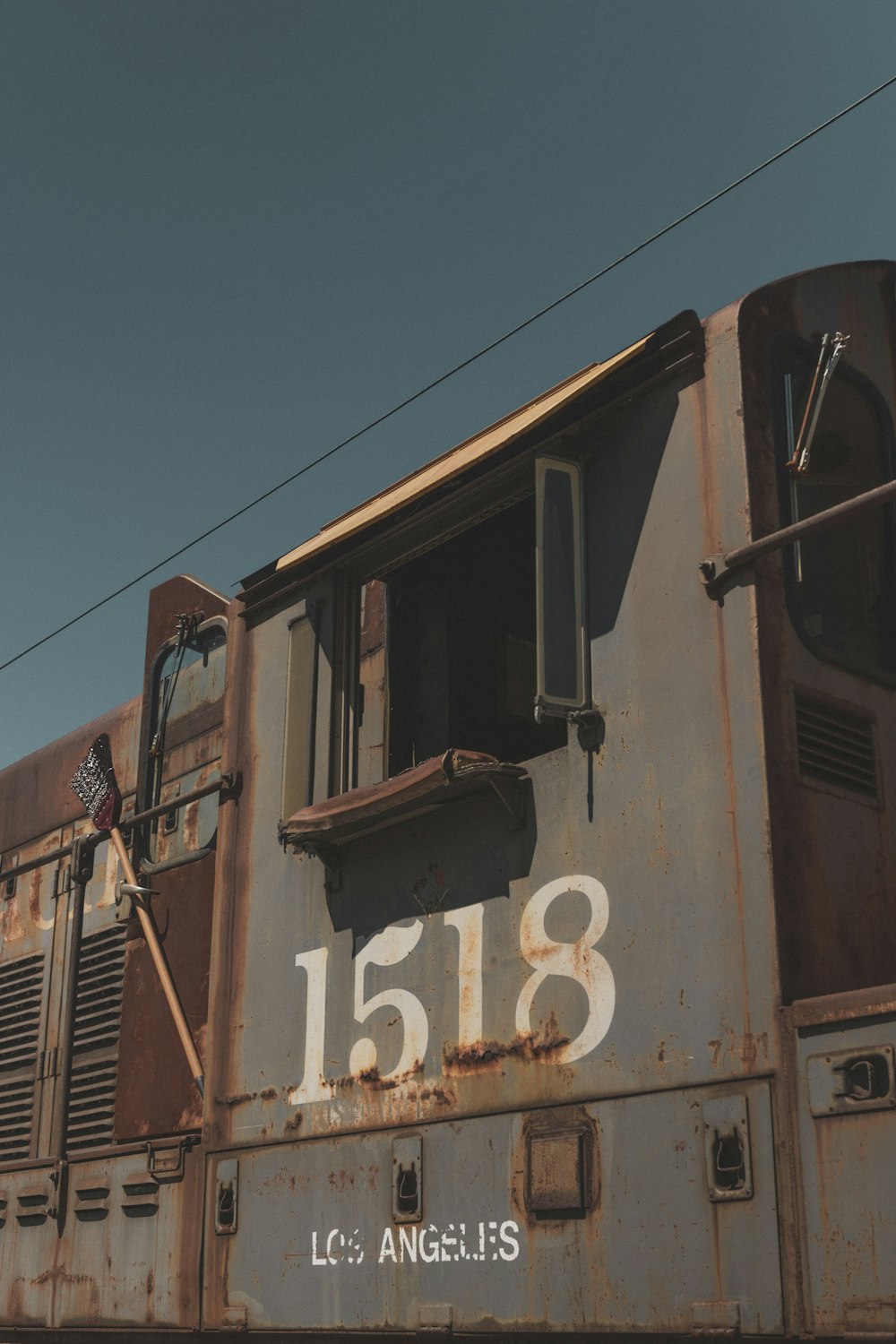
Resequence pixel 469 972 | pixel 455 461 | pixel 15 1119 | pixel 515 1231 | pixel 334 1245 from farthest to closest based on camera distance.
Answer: pixel 15 1119 → pixel 455 461 → pixel 334 1245 → pixel 469 972 → pixel 515 1231

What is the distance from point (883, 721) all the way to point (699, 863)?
985 mm

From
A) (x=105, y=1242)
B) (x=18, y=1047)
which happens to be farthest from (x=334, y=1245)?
(x=18, y=1047)

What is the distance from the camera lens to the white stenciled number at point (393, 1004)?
554 centimetres

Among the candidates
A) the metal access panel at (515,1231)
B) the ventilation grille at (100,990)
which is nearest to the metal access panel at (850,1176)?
the metal access panel at (515,1231)

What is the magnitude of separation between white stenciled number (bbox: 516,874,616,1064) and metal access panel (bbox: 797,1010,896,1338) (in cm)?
89

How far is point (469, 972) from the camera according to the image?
5.42 m

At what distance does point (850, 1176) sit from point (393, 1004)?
2143mm

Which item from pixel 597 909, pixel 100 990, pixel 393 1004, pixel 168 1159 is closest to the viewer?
pixel 597 909

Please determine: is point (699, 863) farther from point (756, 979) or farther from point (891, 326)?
point (891, 326)

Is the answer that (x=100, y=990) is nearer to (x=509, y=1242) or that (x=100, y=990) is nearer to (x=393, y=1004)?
(x=393, y=1004)

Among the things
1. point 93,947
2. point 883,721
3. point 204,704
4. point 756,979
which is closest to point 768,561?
point 883,721

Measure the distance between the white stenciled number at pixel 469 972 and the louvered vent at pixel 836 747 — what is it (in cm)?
132

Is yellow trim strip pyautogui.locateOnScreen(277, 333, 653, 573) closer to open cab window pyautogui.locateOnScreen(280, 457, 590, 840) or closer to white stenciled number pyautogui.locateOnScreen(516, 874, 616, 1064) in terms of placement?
open cab window pyautogui.locateOnScreen(280, 457, 590, 840)

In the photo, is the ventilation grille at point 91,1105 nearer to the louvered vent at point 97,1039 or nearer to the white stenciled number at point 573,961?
the louvered vent at point 97,1039
